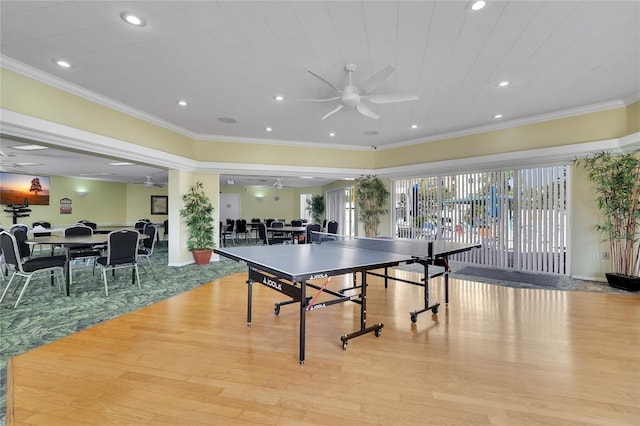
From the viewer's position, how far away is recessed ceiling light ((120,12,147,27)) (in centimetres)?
258

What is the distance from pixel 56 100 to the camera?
3.86 m

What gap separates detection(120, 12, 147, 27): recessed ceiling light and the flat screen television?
1035 cm

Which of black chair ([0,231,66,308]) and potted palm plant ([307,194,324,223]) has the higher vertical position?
potted palm plant ([307,194,324,223])

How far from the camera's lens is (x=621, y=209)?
4402 mm

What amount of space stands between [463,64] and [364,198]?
446 centimetres

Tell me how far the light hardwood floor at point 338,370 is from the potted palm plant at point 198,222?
9.70 feet

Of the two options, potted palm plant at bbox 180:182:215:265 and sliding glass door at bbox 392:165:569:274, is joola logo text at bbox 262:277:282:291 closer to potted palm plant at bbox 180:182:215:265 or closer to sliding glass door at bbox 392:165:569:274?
potted palm plant at bbox 180:182:215:265

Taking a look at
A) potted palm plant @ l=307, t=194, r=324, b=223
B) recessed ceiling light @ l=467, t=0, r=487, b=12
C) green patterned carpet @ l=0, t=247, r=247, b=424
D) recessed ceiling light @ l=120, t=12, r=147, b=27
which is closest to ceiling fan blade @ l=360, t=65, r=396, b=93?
recessed ceiling light @ l=467, t=0, r=487, b=12

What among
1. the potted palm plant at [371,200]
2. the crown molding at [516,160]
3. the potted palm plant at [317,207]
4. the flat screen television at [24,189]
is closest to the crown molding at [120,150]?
the potted palm plant at [371,200]

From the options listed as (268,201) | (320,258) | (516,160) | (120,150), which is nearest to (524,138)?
(516,160)

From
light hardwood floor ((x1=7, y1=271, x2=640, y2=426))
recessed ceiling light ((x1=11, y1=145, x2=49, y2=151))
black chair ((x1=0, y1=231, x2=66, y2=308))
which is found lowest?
light hardwood floor ((x1=7, y1=271, x2=640, y2=426))

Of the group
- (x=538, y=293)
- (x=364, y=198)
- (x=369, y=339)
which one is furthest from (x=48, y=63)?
(x=538, y=293)

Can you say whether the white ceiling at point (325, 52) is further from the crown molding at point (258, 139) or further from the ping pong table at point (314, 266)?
the ping pong table at point (314, 266)

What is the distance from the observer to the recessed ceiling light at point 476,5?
7.91 ft
